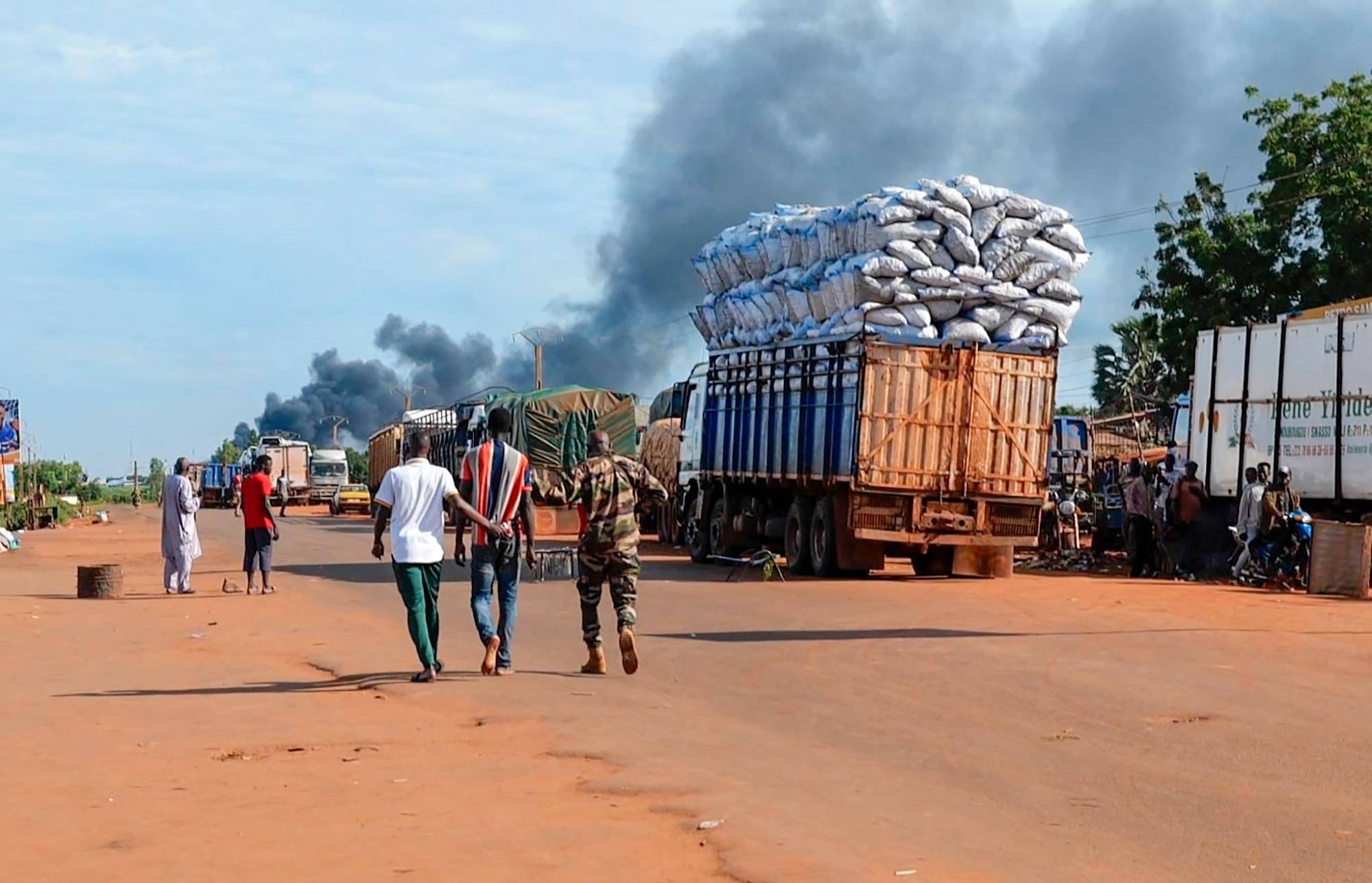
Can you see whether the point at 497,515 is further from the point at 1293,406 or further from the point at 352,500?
the point at 352,500

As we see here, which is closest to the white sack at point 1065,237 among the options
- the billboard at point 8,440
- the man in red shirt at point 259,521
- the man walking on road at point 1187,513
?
the man walking on road at point 1187,513

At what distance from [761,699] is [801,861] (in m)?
4.57

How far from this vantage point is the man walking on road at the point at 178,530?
20.5 m

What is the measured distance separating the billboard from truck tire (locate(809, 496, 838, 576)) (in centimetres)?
2451

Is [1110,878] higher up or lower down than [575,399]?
lower down

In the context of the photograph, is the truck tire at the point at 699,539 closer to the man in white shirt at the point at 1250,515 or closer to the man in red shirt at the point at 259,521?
the man in red shirt at the point at 259,521

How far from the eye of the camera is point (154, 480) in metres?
158

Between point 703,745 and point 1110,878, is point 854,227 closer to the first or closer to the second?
point 703,745

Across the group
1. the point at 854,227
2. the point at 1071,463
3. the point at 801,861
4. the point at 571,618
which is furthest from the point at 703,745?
the point at 1071,463

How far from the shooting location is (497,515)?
11539 millimetres

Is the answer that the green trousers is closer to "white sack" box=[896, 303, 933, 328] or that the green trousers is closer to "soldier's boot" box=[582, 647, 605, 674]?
"soldier's boot" box=[582, 647, 605, 674]

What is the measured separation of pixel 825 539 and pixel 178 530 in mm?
8113

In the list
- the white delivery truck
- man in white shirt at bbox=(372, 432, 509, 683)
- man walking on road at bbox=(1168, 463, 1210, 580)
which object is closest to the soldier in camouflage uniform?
man in white shirt at bbox=(372, 432, 509, 683)

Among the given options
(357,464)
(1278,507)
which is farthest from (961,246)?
(357,464)
